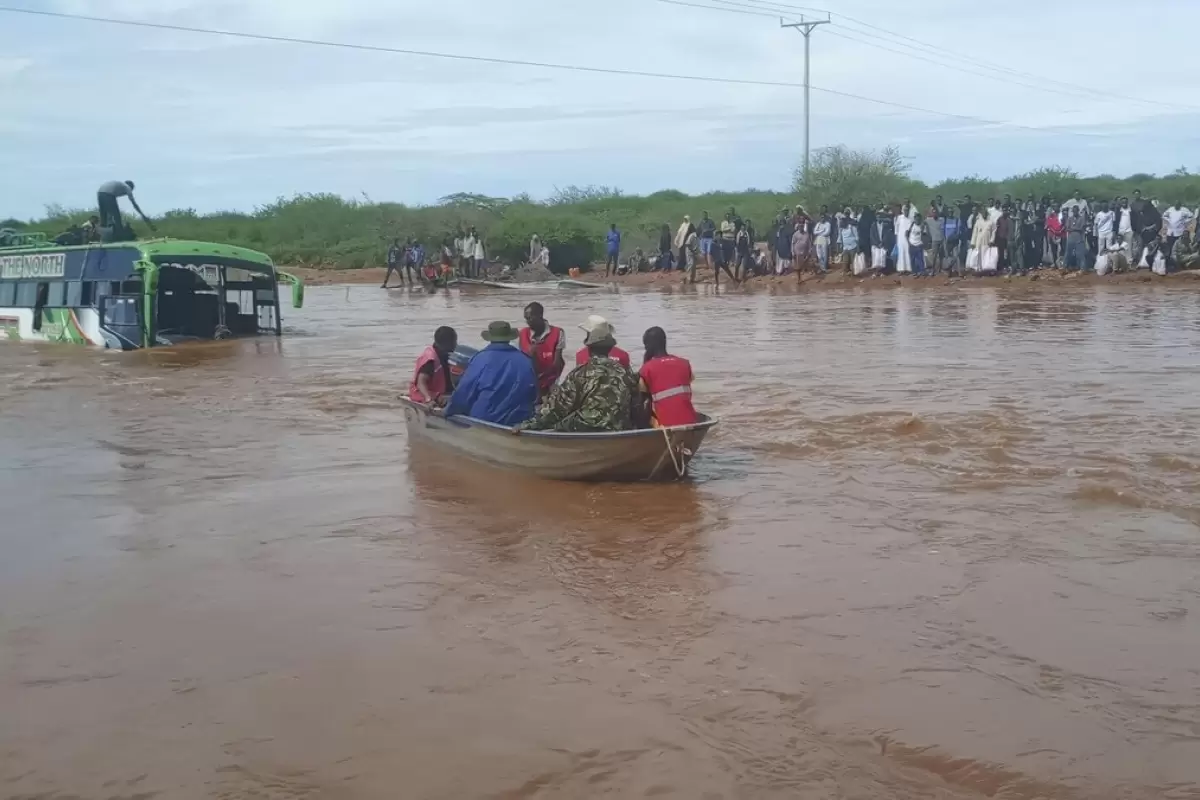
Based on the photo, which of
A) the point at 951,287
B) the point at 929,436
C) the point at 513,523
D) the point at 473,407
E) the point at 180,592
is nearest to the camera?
the point at 180,592

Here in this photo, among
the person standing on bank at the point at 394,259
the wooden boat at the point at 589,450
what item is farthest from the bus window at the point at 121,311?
the person standing on bank at the point at 394,259

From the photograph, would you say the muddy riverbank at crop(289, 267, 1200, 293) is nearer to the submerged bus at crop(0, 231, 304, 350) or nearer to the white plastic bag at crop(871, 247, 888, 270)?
the white plastic bag at crop(871, 247, 888, 270)

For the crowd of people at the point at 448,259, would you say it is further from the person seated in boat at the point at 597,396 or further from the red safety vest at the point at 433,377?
the person seated in boat at the point at 597,396

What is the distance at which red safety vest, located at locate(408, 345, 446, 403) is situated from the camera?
11.1 m

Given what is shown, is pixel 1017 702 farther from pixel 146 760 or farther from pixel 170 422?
pixel 170 422

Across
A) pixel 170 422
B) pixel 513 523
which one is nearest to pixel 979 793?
pixel 513 523

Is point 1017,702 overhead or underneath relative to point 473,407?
underneath

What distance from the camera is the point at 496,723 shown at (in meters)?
5.46

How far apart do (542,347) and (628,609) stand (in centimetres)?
443

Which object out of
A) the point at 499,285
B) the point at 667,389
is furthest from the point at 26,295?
the point at 667,389

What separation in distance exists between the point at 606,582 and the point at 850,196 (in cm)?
3504

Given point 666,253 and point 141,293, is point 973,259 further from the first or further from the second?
point 141,293

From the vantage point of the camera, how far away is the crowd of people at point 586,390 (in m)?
9.37

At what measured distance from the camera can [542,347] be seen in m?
11.1
